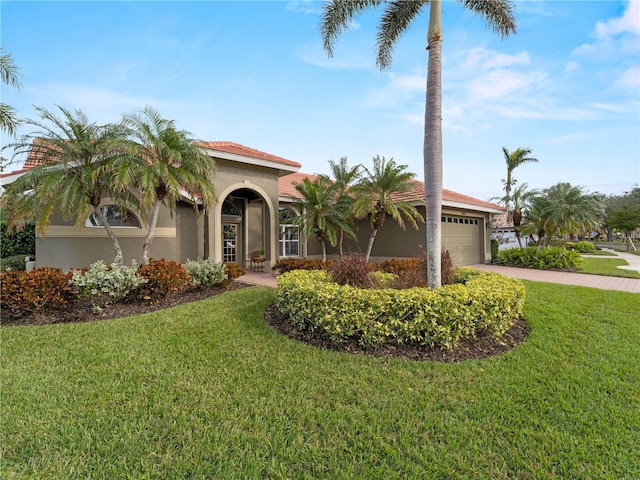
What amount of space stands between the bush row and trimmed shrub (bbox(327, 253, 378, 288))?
4.51 meters

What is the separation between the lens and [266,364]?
453 cm

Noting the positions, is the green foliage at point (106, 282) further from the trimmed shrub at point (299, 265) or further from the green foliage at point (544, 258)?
the green foliage at point (544, 258)

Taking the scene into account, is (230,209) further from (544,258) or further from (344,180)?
(544,258)

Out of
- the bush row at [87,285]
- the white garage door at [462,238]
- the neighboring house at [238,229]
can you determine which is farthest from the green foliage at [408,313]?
the white garage door at [462,238]

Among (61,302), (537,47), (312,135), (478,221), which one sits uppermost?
(537,47)

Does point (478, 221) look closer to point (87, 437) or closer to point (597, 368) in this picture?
point (597, 368)

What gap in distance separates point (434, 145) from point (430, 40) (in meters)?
2.27

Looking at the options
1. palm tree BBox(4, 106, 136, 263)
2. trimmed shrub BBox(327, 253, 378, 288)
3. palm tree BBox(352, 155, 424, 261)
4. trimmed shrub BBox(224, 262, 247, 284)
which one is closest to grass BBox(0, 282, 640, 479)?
trimmed shrub BBox(327, 253, 378, 288)

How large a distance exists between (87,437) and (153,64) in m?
9.90

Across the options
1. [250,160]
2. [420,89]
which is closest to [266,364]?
[420,89]

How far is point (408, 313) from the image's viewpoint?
5.02m

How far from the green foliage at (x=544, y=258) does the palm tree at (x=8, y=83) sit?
75.0ft

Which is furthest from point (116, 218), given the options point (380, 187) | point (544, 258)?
point (544, 258)

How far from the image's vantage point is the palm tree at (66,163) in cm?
802
